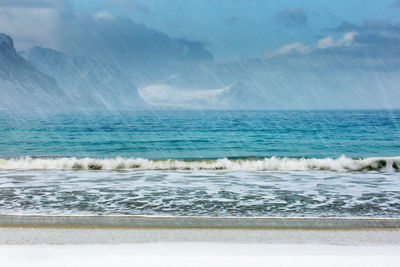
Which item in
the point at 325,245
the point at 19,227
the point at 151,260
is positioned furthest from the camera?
the point at 19,227

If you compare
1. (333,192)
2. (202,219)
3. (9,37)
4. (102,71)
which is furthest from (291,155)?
(9,37)

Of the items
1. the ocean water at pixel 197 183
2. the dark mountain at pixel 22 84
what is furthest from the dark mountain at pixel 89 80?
the ocean water at pixel 197 183

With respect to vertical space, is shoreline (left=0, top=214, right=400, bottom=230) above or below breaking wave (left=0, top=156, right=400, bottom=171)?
below

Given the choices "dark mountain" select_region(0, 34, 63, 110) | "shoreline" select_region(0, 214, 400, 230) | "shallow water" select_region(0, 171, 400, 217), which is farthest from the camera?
"dark mountain" select_region(0, 34, 63, 110)

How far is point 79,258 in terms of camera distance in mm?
3781

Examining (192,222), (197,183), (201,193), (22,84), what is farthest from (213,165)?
(22,84)

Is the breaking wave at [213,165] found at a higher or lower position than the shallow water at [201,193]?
higher

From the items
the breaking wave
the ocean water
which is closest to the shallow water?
the ocean water

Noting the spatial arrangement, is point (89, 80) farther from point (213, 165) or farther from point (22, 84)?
point (213, 165)

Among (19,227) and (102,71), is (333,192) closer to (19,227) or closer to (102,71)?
(19,227)

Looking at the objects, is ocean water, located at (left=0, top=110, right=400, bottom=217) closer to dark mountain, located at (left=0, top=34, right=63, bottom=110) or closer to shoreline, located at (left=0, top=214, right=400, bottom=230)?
A: shoreline, located at (left=0, top=214, right=400, bottom=230)

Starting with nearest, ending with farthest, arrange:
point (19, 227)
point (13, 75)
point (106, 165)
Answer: point (19, 227) < point (106, 165) < point (13, 75)

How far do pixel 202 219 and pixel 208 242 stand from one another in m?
0.73

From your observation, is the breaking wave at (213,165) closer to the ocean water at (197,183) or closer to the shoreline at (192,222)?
the ocean water at (197,183)
